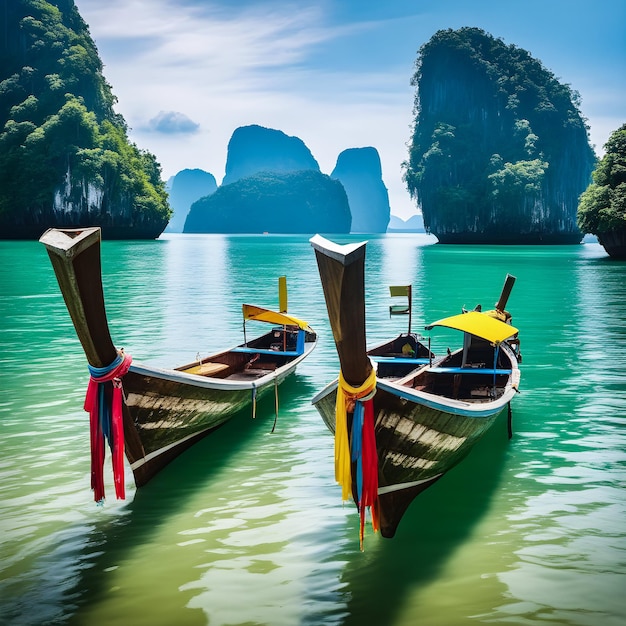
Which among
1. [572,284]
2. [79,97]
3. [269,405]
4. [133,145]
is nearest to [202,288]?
[572,284]

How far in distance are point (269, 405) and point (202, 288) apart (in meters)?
18.1

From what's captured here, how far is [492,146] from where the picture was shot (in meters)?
87.2

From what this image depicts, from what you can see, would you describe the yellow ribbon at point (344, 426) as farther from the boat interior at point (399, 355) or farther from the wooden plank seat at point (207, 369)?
the boat interior at point (399, 355)

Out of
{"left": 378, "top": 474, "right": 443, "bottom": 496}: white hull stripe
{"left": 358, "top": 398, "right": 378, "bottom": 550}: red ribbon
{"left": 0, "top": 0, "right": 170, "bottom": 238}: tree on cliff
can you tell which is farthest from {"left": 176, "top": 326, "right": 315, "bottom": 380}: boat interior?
{"left": 0, "top": 0, "right": 170, "bottom": 238}: tree on cliff

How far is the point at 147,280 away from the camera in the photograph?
2962 centimetres

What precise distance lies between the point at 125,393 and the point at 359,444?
7.57 feet

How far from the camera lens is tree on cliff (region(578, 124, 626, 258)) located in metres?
40.2

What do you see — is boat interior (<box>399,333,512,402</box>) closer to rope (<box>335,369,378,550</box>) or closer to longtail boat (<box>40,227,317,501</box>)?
longtail boat (<box>40,227,317,501</box>)

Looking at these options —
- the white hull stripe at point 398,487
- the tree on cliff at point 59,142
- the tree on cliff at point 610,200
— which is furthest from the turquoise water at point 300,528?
the tree on cliff at point 59,142

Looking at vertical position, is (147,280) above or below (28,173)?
below

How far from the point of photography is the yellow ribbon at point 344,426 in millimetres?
4750

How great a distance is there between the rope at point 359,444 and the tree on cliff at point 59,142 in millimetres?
68813

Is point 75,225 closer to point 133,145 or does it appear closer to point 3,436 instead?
point 133,145

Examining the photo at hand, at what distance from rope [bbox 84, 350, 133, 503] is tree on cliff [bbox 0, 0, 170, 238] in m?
67.5
